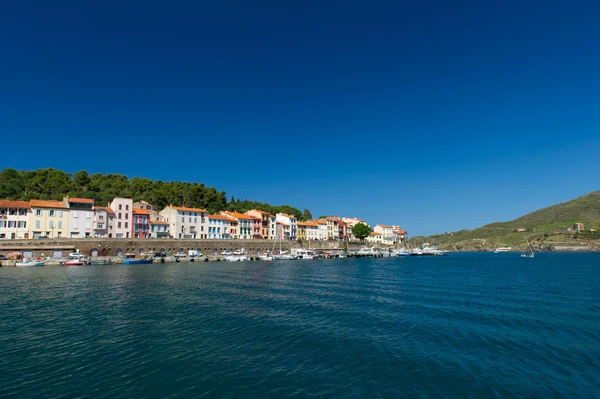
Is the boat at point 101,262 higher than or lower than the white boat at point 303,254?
higher

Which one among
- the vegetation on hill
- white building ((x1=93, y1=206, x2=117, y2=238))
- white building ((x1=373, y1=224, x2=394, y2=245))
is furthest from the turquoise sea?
white building ((x1=373, y1=224, x2=394, y2=245))

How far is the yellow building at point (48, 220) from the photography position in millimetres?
75287

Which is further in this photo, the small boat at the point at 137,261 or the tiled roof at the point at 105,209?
the tiled roof at the point at 105,209

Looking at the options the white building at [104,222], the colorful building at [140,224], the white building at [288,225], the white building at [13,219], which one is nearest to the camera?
the white building at [13,219]

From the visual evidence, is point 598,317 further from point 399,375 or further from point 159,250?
point 159,250

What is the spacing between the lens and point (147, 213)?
94062 mm

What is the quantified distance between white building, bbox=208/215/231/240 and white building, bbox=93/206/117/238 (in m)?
26.4

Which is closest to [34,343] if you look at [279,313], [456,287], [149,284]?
[279,313]

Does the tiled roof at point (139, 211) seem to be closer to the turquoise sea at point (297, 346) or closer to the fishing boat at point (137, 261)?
the fishing boat at point (137, 261)

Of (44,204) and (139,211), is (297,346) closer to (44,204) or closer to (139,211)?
(44,204)

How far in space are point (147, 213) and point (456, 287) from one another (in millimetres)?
79388

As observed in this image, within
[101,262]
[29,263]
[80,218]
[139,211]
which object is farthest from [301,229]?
[29,263]

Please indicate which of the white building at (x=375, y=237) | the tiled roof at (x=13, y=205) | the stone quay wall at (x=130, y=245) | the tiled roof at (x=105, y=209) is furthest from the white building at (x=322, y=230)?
the tiled roof at (x=13, y=205)

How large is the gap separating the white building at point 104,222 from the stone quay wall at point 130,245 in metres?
5.71
